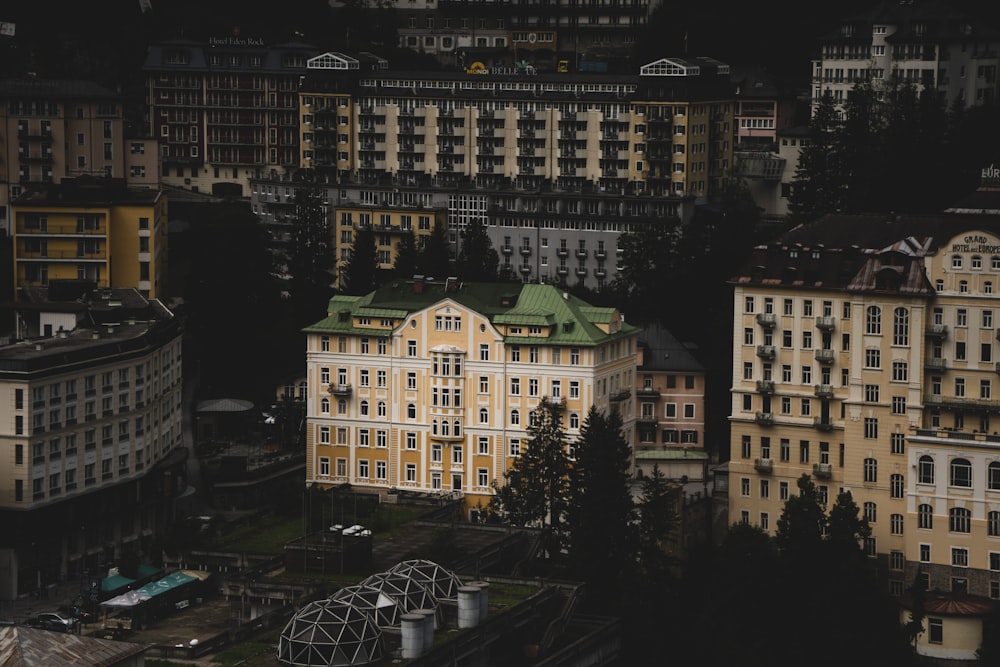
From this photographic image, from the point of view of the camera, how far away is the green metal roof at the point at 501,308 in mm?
133625

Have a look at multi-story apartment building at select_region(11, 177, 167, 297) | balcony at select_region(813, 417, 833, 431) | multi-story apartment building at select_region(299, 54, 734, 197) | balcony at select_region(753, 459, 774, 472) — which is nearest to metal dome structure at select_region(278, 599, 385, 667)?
balcony at select_region(753, 459, 774, 472)

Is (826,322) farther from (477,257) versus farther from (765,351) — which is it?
(477,257)

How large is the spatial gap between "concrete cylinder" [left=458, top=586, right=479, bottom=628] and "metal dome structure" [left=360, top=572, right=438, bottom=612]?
1.28 m

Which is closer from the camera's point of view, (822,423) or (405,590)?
(405,590)

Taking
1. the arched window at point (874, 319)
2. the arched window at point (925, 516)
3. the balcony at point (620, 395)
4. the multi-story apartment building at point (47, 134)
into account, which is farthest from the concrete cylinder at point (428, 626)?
the multi-story apartment building at point (47, 134)

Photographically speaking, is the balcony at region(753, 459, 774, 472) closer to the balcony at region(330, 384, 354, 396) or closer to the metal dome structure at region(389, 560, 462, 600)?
the balcony at region(330, 384, 354, 396)

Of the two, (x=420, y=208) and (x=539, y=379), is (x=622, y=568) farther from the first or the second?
(x=420, y=208)

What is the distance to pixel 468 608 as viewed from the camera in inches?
3944

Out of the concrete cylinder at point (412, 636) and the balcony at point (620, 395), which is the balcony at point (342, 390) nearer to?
the balcony at point (620, 395)

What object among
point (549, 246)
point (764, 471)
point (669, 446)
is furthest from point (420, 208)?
point (764, 471)

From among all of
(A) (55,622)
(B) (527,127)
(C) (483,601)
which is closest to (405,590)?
(C) (483,601)

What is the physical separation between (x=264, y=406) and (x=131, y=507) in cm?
3136

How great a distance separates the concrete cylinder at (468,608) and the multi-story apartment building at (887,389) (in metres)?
30.8

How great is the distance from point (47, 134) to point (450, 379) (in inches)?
2429
